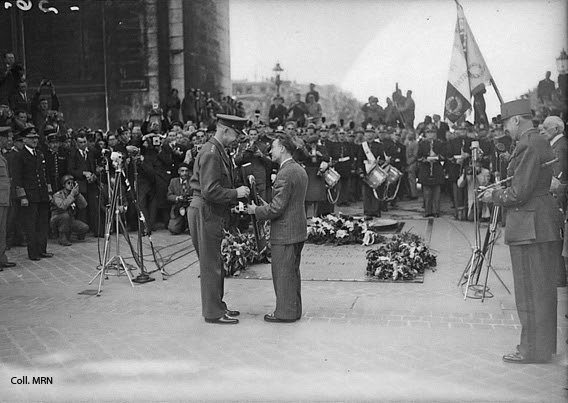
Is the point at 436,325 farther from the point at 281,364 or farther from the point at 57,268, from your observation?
the point at 57,268

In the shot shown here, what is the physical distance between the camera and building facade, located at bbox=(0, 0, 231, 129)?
13.7 metres

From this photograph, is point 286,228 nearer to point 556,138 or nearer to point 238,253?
Result: point 238,253

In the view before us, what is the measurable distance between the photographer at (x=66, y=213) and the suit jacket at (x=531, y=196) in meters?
8.58

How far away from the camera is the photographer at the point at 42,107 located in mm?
14547

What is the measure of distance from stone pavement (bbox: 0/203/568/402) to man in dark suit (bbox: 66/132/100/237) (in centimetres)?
394

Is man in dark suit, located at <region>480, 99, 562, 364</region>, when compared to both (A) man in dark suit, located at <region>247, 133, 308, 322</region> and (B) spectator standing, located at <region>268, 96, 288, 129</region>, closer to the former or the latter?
(A) man in dark suit, located at <region>247, 133, 308, 322</region>

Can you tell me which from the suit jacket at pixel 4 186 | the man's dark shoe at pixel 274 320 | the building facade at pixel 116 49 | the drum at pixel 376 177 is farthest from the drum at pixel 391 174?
the man's dark shoe at pixel 274 320

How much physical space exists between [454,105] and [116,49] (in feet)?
23.1

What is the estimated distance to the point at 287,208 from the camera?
6547mm

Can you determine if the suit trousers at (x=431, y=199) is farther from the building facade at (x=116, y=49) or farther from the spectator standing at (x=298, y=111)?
the spectator standing at (x=298, y=111)

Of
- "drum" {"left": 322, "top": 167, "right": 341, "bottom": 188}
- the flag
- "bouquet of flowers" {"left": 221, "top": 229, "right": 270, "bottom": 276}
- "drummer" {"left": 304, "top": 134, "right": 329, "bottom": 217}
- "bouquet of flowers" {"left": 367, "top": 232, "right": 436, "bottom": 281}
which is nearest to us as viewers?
"bouquet of flowers" {"left": 367, "top": 232, "right": 436, "bottom": 281}

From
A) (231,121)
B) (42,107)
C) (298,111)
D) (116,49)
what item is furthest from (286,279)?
(298,111)

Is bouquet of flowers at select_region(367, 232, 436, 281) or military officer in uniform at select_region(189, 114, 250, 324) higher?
military officer in uniform at select_region(189, 114, 250, 324)

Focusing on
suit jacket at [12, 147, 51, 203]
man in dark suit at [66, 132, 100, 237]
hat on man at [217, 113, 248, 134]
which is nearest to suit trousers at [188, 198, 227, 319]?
hat on man at [217, 113, 248, 134]
